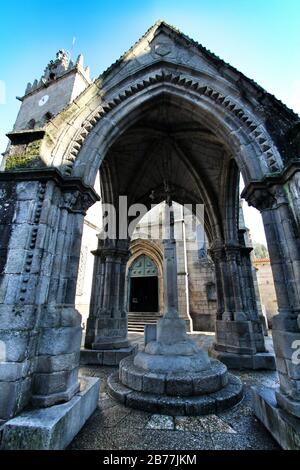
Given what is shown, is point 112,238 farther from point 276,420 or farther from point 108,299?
point 276,420

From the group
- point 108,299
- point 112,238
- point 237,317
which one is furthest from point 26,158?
point 237,317

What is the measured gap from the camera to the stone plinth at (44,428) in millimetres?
1891

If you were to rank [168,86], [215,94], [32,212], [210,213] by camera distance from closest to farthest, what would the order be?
[32,212] → [215,94] → [168,86] → [210,213]

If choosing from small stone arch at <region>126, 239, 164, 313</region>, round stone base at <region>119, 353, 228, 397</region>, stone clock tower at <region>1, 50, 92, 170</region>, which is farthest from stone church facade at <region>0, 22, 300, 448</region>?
stone clock tower at <region>1, 50, 92, 170</region>

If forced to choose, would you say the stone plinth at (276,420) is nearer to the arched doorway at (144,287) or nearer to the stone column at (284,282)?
the stone column at (284,282)

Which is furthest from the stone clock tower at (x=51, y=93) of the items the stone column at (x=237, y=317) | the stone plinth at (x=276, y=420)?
the stone plinth at (x=276, y=420)

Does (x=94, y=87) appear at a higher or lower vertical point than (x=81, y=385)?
higher

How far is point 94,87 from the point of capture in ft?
13.1

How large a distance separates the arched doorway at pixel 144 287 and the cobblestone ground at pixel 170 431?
36.5ft

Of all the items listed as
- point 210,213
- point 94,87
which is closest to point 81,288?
point 210,213

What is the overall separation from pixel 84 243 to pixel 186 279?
6.30 metres

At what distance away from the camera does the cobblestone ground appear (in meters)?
2.14
